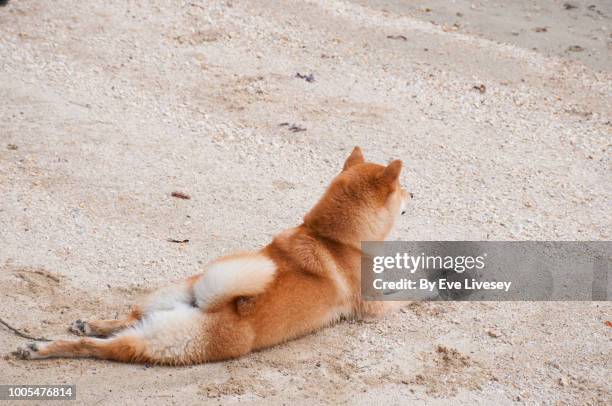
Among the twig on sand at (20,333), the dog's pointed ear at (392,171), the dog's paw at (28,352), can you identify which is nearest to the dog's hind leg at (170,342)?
the dog's paw at (28,352)

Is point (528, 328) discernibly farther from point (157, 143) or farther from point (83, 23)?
point (83, 23)

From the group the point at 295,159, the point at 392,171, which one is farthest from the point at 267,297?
the point at 295,159

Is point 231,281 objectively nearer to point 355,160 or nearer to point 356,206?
point 356,206

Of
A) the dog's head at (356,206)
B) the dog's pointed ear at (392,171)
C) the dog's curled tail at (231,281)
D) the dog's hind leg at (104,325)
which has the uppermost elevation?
the dog's pointed ear at (392,171)

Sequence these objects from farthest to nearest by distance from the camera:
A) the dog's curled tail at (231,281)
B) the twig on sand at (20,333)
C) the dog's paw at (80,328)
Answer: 1. the dog's paw at (80,328)
2. the twig on sand at (20,333)
3. the dog's curled tail at (231,281)

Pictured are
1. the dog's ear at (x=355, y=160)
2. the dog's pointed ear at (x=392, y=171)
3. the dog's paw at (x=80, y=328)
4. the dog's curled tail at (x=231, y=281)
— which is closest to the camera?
the dog's curled tail at (x=231, y=281)

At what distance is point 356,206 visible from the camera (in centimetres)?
522

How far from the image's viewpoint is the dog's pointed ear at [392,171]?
16.9 ft

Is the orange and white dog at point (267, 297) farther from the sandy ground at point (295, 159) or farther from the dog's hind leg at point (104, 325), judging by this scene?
the sandy ground at point (295, 159)

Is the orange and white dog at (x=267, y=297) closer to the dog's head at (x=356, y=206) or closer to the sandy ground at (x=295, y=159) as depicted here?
the dog's head at (x=356, y=206)

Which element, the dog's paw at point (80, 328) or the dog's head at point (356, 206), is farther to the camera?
the dog's head at point (356, 206)

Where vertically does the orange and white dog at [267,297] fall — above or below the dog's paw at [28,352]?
above

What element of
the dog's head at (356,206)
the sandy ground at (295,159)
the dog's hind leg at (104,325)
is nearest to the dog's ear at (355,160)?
the dog's head at (356,206)

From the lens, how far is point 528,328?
5344mm
